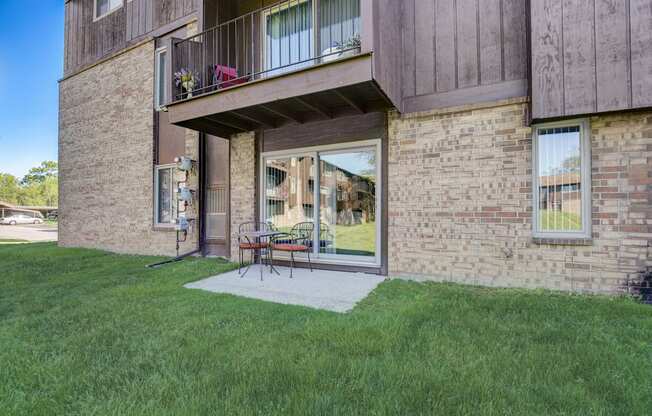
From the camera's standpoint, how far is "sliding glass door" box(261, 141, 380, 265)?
5.18 metres

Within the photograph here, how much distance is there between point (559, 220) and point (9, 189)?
6812 centimetres

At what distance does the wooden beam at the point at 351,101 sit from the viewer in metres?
4.30

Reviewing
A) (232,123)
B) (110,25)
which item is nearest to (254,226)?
(232,123)

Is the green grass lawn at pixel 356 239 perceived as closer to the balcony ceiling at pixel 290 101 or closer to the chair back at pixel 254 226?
the chair back at pixel 254 226

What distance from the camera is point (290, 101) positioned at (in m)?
4.61

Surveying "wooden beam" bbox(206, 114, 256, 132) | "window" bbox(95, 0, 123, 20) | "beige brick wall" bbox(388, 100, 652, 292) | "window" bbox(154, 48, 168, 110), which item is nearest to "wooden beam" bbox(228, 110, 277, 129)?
"wooden beam" bbox(206, 114, 256, 132)

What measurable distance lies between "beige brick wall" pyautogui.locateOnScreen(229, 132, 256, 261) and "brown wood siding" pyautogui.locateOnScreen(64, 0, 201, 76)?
3326mm

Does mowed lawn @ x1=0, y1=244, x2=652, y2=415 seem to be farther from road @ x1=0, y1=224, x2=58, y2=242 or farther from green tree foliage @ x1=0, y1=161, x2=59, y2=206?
green tree foliage @ x1=0, y1=161, x2=59, y2=206

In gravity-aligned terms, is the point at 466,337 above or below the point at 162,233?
below

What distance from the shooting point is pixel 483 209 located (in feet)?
14.3

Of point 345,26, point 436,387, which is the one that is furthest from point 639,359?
point 345,26

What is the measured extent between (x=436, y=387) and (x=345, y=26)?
18.3 ft

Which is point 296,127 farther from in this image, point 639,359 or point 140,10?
point 140,10

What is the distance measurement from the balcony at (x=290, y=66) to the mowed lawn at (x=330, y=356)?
2.79m
